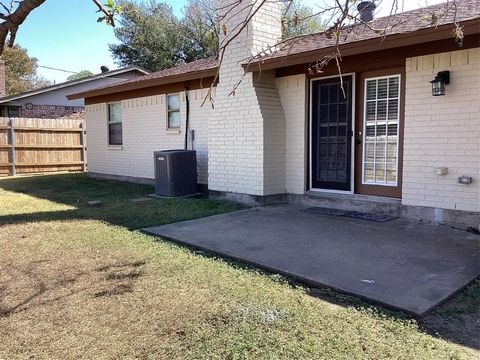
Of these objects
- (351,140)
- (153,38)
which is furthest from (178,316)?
(153,38)

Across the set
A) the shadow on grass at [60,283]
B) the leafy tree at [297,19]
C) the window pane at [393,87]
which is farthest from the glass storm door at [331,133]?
the shadow on grass at [60,283]

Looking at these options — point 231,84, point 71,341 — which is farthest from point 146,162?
point 71,341

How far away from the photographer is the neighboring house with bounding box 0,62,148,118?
19875 mm

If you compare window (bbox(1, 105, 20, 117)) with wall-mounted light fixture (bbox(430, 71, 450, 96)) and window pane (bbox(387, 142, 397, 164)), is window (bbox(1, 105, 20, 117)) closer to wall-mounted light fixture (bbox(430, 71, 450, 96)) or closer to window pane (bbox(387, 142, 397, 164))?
window pane (bbox(387, 142, 397, 164))

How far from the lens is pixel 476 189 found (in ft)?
19.0

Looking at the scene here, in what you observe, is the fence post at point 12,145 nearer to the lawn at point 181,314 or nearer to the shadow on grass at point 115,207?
the shadow on grass at point 115,207

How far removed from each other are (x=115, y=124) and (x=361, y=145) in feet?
28.1

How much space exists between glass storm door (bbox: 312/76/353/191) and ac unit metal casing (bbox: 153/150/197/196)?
2903mm

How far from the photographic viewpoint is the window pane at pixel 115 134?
13.1 m

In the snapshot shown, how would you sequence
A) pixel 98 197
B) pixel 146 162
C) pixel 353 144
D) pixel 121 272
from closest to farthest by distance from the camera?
pixel 121 272 → pixel 353 144 → pixel 98 197 → pixel 146 162

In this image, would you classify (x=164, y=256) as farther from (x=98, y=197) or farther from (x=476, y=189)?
(x=98, y=197)

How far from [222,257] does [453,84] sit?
4087 millimetres

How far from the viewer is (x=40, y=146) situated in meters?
16.4

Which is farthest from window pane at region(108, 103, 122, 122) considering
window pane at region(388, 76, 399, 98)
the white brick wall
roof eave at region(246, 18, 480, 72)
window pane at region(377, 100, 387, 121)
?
window pane at region(388, 76, 399, 98)
